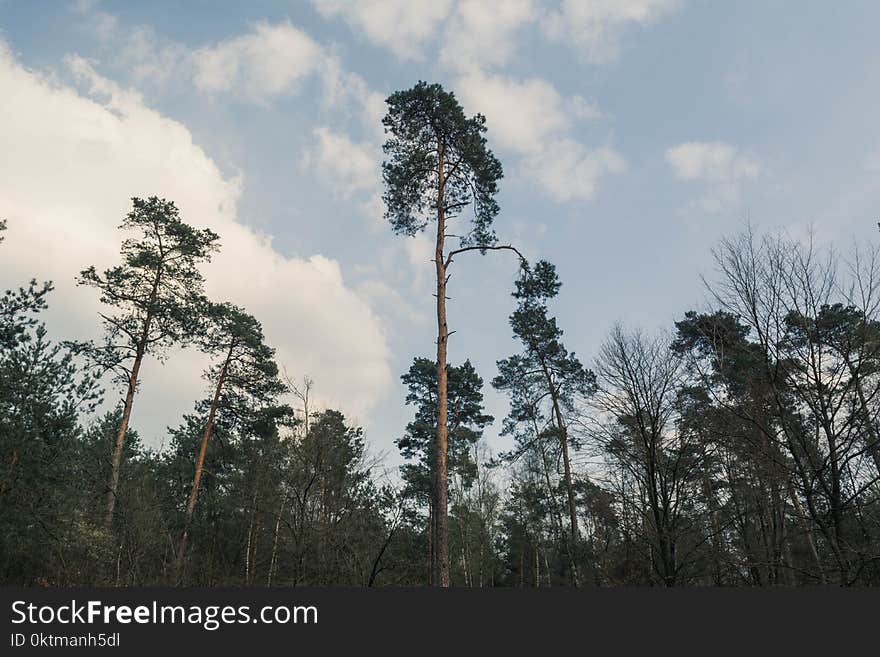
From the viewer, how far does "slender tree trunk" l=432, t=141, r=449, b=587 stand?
898 cm

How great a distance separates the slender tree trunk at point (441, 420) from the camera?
8.98 metres

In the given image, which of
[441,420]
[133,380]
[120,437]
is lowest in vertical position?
[441,420]

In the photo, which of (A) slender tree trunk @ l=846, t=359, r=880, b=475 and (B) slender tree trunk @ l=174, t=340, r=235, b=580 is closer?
(A) slender tree trunk @ l=846, t=359, r=880, b=475

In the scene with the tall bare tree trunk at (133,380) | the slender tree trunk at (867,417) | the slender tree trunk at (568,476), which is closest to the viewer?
the slender tree trunk at (867,417)

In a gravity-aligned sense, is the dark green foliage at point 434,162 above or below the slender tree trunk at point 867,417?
above

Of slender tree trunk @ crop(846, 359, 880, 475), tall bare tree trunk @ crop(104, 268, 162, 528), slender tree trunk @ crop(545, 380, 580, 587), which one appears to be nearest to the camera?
slender tree trunk @ crop(846, 359, 880, 475)

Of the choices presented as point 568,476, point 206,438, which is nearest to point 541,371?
point 568,476

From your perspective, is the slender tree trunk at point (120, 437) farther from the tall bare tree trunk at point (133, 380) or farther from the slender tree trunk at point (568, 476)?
the slender tree trunk at point (568, 476)

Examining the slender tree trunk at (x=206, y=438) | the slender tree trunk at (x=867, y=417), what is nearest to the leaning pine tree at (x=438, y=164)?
the slender tree trunk at (x=867, y=417)

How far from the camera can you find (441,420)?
10.3 m

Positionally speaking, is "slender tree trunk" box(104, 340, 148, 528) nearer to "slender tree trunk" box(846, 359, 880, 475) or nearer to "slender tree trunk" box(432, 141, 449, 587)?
"slender tree trunk" box(432, 141, 449, 587)

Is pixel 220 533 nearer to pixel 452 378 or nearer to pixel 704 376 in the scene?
pixel 452 378

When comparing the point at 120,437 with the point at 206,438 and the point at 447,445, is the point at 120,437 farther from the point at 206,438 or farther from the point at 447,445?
the point at 447,445

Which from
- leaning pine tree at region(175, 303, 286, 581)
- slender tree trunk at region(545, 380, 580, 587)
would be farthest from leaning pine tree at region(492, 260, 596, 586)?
leaning pine tree at region(175, 303, 286, 581)
